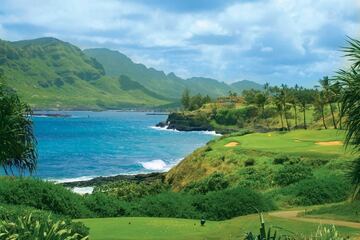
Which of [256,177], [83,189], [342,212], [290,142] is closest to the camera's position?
[342,212]

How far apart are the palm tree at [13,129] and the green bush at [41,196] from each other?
298 inches

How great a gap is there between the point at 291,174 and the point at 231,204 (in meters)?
13.2

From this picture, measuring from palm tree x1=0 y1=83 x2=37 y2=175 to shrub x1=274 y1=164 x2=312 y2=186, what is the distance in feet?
85.2

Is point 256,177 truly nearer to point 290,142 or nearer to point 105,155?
point 290,142

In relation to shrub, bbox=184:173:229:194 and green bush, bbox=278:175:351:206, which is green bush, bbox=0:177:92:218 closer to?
green bush, bbox=278:175:351:206

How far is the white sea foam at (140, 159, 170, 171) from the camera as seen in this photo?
9050 cm

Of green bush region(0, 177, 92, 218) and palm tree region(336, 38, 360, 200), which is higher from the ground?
palm tree region(336, 38, 360, 200)

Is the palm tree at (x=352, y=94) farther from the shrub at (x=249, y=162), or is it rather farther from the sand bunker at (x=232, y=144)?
the sand bunker at (x=232, y=144)

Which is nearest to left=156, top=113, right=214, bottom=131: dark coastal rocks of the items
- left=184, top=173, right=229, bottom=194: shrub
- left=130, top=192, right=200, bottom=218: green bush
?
left=184, top=173, right=229, bottom=194: shrub

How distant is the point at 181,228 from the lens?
23.3 m

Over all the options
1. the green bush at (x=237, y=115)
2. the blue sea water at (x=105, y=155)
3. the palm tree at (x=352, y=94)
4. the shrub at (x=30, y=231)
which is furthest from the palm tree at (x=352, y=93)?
the green bush at (x=237, y=115)

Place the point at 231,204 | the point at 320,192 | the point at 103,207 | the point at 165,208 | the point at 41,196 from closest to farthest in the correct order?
the point at 41,196 < the point at 165,208 < the point at 231,204 < the point at 103,207 < the point at 320,192

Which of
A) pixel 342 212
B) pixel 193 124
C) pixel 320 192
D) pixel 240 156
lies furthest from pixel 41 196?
pixel 193 124

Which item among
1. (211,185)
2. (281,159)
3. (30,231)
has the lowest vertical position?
(211,185)
